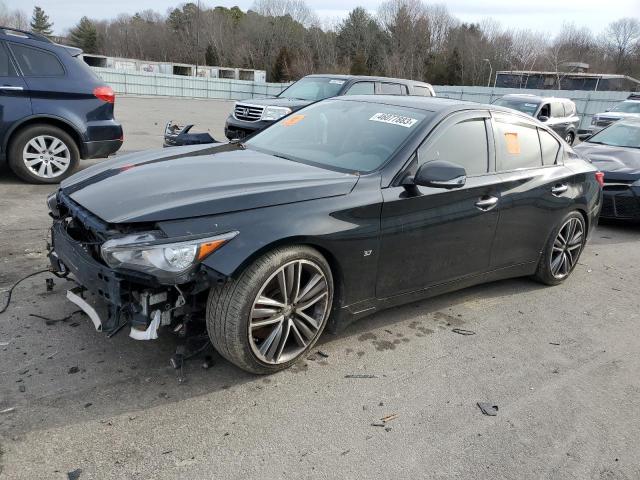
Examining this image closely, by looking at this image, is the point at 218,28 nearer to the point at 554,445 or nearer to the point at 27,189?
the point at 27,189

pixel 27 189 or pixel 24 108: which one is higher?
pixel 24 108

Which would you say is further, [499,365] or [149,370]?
[499,365]

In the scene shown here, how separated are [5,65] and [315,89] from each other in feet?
19.1

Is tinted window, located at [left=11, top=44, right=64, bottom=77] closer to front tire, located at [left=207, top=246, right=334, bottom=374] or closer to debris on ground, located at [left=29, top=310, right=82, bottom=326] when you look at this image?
debris on ground, located at [left=29, top=310, right=82, bottom=326]

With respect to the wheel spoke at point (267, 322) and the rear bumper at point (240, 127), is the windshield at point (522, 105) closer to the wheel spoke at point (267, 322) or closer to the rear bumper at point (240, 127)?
the rear bumper at point (240, 127)

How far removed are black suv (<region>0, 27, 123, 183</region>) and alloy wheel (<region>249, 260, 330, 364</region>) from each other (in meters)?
5.58

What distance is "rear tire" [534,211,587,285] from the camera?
4.87 meters

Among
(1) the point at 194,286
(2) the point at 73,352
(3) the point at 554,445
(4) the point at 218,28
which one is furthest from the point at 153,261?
(4) the point at 218,28

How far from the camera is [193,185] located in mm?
3129

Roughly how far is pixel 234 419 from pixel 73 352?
1161 mm

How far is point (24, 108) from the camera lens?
696cm

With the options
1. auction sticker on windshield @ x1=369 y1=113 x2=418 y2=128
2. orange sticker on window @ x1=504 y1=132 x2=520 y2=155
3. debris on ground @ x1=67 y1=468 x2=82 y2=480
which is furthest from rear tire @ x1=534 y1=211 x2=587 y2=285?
debris on ground @ x1=67 y1=468 x2=82 y2=480

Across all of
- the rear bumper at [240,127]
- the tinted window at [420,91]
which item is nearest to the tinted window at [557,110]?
the tinted window at [420,91]

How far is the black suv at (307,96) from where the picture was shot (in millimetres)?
10305
